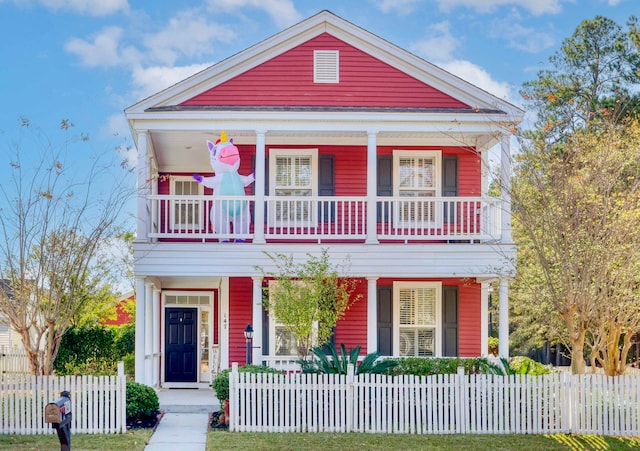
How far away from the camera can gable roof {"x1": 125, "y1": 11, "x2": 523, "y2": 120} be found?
653 inches

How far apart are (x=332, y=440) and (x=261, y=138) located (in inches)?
259

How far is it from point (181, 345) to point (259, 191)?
5300mm

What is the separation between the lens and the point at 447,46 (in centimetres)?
2381

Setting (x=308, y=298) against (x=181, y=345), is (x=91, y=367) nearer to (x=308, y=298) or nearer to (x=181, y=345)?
(x=181, y=345)

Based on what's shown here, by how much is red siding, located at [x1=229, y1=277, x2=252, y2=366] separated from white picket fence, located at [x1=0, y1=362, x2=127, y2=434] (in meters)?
5.44

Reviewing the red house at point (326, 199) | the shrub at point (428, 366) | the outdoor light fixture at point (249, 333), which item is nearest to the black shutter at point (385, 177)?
the red house at point (326, 199)

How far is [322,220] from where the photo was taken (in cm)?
1591

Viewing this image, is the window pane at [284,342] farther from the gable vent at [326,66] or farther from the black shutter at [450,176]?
the gable vent at [326,66]

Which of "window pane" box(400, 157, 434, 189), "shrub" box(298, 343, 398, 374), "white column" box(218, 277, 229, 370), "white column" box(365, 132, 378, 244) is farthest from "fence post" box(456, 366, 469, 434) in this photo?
"white column" box(218, 277, 229, 370)

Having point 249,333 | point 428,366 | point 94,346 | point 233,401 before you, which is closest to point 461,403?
point 428,366

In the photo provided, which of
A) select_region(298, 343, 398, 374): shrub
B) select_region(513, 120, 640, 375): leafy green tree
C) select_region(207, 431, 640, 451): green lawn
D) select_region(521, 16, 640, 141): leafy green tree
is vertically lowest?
select_region(207, 431, 640, 451): green lawn

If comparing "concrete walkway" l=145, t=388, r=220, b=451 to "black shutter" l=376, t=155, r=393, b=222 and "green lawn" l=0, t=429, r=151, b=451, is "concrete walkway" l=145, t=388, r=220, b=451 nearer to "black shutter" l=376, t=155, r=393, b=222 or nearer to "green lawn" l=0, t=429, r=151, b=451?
"green lawn" l=0, t=429, r=151, b=451

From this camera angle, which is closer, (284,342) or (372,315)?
(372,315)

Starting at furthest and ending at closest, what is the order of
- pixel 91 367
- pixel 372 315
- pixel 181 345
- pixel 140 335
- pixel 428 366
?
pixel 91 367 → pixel 181 345 → pixel 372 315 → pixel 140 335 → pixel 428 366
